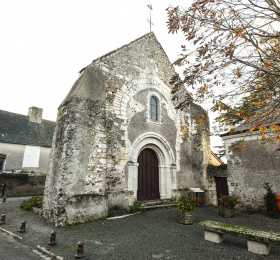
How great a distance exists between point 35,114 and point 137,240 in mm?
20056

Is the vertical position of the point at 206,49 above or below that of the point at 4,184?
above

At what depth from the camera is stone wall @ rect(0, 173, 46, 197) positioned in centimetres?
1165

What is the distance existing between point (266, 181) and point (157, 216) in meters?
4.96

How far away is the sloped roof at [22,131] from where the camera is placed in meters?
16.8

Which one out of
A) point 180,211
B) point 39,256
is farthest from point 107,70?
point 39,256

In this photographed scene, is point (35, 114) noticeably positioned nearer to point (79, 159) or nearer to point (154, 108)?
point (154, 108)

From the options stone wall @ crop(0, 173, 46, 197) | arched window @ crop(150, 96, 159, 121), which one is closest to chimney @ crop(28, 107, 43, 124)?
stone wall @ crop(0, 173, 46, 197)

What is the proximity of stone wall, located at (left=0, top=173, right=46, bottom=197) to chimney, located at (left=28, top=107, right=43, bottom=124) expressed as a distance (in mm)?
9310

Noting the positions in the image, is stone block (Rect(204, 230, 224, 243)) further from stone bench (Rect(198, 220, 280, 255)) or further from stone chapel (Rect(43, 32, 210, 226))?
stone chapel (Rect(43, 32, 210, 226))

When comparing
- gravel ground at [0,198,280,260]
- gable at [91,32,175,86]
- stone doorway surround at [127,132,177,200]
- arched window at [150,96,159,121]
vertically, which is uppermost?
gable at [91,32,175,86]

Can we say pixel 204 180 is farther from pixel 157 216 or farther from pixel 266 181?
pixel 157 216

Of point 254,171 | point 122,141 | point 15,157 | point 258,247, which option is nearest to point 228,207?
point 254,171

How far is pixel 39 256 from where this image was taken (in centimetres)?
359

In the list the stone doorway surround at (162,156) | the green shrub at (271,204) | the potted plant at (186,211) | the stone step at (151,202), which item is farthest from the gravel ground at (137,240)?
the stone doorway surround at (162,156)
